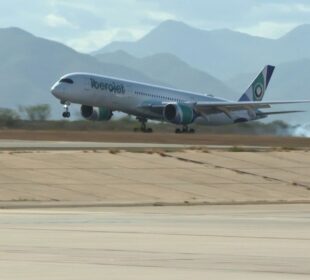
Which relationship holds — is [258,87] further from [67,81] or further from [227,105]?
[67,81]

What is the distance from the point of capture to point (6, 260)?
16.9 metres

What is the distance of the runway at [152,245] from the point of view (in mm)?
15797

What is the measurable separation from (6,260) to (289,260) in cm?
384

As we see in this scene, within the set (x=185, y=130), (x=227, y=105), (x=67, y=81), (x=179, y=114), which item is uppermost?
(x=67, y=81)

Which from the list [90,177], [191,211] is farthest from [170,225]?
[90,177]

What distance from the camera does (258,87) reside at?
105312mm

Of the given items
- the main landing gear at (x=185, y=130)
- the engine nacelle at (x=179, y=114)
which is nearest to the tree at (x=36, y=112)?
the engine nacelle at (x=179, y=114)

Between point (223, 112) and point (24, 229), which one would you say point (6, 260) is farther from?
point (223, 112)

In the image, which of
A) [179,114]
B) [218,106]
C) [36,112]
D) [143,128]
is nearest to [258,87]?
[218,106]

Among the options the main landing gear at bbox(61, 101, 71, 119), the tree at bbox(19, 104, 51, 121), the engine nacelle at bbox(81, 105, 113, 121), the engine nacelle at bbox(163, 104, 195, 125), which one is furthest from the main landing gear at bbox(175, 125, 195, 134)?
the tree at bbox(19, 104, 51, 121)

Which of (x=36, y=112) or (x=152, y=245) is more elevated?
(x=36, y=112)

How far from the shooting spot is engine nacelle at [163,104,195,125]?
284ft

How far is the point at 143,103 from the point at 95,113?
362 cm

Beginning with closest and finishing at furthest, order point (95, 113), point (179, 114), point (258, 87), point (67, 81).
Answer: point (67, 81) → point (179, 114) → point (95, 113) → point (258, 87)
